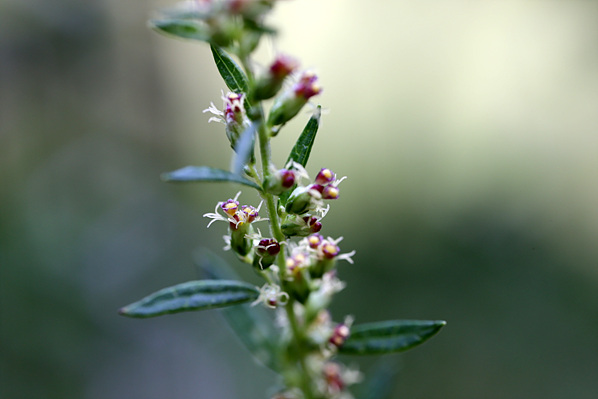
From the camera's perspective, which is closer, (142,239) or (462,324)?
(462,324)

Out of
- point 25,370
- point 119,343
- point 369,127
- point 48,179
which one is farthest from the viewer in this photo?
point 369,127

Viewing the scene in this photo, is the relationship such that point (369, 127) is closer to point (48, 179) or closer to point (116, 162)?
point (116, 162)

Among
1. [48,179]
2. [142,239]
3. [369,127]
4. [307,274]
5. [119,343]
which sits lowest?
[119,343]

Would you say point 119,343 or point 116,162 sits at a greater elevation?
point 116,162

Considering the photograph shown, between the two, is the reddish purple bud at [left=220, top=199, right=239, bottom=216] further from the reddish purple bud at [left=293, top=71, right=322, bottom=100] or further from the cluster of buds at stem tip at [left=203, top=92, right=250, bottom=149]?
the reddish purple bud at [left=293, top=71, right=322, bottom=100]

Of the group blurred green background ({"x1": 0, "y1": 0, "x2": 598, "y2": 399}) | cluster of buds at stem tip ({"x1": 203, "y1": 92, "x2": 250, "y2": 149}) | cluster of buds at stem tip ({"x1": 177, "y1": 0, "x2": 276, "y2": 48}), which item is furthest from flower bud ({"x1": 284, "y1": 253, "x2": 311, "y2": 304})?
blurred green background ({"x1": 0, "y1": 0, "x2": 598, "y2": 399})

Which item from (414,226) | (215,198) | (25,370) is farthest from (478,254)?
(25,370)

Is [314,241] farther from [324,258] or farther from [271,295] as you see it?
[271,295]

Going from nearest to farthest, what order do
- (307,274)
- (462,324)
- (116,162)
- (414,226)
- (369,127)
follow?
1. (307,274)
2. (462,324)
3. (414,226)
4. (116,162)
5. (369,127)
